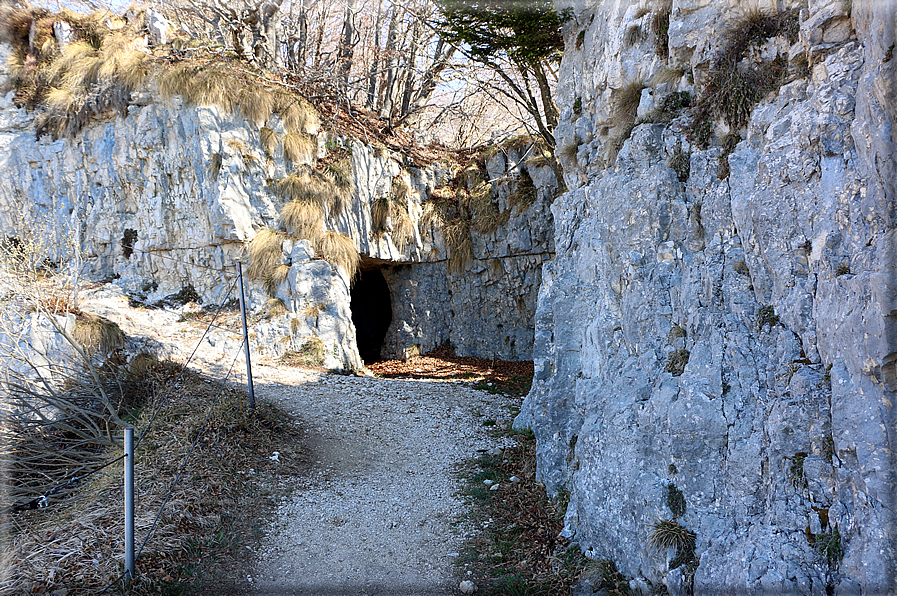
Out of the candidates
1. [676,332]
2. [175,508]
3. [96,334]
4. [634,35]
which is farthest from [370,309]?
[676,332]

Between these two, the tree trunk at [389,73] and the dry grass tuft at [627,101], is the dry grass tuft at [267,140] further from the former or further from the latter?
the dry grass tuft at [627,101]

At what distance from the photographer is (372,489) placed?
5.75 m

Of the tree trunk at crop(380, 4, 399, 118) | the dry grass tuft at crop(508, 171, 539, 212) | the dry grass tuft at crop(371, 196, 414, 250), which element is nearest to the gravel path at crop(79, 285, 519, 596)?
the dry grass tuft at crop(371, 196, 414, 250)

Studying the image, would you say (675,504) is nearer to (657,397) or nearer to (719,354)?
(657,397)

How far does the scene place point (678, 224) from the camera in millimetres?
4180

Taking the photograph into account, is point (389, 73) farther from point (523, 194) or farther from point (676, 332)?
point (676, 332)

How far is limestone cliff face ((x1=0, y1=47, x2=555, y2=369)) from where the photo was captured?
10859mm

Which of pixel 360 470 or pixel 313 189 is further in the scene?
pixel 313 189

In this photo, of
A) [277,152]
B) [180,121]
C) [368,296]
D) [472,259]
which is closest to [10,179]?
[180,121]

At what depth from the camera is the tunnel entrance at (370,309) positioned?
590 inches

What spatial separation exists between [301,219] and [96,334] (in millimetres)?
4535

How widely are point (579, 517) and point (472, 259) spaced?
919 centimetres

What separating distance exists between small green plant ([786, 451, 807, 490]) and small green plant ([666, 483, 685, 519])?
79cm

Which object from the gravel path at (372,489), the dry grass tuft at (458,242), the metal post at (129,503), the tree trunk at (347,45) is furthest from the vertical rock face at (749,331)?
the tree trunk at (347,45)
